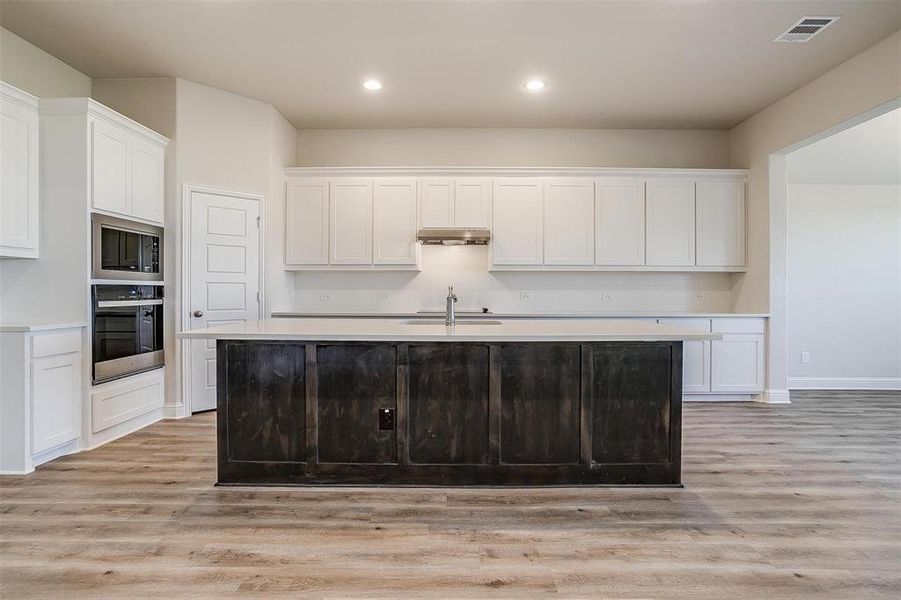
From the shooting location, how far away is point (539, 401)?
2.87m

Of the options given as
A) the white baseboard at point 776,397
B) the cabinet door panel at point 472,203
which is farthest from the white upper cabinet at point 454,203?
the white baseboard at point 776,397

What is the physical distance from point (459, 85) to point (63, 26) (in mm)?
3055

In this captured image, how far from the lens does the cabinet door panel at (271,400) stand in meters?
2.85

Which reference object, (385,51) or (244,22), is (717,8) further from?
(244,22)

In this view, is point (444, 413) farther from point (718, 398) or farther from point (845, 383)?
point (845, 383)

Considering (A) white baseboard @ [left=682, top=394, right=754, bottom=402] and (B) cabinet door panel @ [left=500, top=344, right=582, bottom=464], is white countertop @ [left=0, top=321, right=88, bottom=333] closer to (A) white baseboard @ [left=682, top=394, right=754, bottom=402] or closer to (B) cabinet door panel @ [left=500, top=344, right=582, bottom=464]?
(B) cabinet door panel @ [left=500, top=344, right=582, bottom=464]

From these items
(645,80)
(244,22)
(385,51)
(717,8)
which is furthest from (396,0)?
(645,80)

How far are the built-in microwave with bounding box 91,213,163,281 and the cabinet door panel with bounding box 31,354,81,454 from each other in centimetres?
67

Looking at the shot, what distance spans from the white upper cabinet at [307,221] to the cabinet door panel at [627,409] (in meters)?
3.61

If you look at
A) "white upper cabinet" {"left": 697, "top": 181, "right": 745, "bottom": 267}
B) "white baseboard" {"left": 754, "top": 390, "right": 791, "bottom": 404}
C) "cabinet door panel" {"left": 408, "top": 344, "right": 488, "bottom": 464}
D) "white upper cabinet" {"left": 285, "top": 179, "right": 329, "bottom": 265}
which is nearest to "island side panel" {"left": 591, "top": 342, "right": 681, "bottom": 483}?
"cabinet door panel" {"left": 408, "top": 344, "right": 488, "bottom": 464}

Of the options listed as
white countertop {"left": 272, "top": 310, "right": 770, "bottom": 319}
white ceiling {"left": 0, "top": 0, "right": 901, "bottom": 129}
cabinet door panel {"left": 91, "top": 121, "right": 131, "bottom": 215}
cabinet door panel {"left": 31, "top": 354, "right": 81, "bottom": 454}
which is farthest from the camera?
white countertop {"left": 272, "top": 310, "right": 770, "bottom": 319}

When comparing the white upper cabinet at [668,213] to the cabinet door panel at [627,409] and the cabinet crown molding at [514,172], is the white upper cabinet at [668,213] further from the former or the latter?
the cabinet door panel at [627,409]

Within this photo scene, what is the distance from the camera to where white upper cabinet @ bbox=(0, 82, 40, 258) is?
126 inches

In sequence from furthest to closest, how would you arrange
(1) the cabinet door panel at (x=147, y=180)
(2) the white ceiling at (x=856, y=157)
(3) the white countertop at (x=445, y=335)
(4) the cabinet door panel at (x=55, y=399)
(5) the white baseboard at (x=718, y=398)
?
(5) the white baseboard at (x=718, y=398), (2) the white ceiling at (x=856, y=157), (1) the cabinet door panel at (x=147, y=180), (4) the cabinet door panel at (x=55, y=399), (3) the white countertop at (x=445, y=335)
